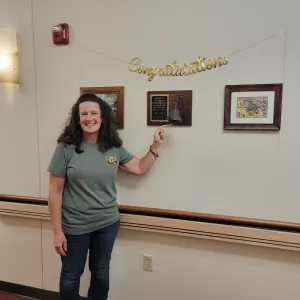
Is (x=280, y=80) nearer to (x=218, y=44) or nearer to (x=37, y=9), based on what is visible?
(x=218, y=44)

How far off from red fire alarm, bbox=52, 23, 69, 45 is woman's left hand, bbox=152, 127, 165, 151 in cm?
83

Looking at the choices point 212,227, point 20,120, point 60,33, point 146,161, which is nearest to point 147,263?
point 212,227

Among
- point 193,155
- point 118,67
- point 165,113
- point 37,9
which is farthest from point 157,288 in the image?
point 37,9

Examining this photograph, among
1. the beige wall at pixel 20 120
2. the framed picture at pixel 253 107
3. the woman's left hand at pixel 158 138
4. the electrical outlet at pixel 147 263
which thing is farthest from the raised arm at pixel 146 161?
the beige wall at pixel 20 120

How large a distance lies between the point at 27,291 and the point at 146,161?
1.40 m

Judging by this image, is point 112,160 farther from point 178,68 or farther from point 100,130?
point 178,68

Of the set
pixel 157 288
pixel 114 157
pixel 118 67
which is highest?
pixel 118 67

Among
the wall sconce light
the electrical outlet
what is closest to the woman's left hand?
the electrical outlet

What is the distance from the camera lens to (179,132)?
157cm

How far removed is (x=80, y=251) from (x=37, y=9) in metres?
1.55

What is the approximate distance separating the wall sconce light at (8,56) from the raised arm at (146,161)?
0.97m

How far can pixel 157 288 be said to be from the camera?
1723 millimetres

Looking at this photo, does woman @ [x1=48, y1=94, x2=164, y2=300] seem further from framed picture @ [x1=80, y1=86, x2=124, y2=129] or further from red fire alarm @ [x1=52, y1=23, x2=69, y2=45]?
red fire alarm @ [x1=52, y1=23, x2=69, y2=45]

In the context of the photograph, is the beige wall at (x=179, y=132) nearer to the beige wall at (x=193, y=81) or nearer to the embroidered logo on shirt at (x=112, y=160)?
the beige wall at (x=193, y=81)
